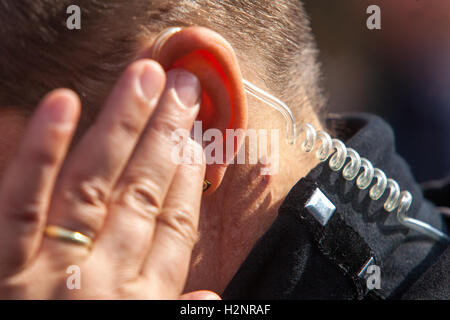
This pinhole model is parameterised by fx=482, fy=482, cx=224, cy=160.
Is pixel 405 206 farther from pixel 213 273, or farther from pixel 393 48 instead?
pixel 393 48

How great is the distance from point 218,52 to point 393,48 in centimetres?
253

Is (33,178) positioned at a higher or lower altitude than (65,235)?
higher

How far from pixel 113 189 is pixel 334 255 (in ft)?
1.83

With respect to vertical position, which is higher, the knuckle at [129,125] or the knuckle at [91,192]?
the knuckle at [129,125]

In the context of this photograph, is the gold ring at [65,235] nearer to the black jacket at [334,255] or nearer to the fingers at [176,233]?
the fingers at [176,233]

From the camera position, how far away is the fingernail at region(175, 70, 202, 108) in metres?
0.98

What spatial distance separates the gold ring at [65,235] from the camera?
86cm

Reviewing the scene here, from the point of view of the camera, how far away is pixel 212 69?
3.38ft

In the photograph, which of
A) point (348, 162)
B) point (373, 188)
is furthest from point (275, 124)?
point (373, 188)

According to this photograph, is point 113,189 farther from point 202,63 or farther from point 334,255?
point 334,255

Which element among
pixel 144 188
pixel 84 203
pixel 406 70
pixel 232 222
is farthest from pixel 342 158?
pixel 406 70

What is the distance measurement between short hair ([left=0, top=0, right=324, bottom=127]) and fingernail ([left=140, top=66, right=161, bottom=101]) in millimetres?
186

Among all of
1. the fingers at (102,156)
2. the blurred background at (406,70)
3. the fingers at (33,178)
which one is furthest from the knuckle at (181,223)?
the blurred background at (406,70)

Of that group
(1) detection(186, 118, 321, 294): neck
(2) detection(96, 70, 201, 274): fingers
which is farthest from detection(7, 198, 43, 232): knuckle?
(1) detection(186, 118, 321, 294): neck
